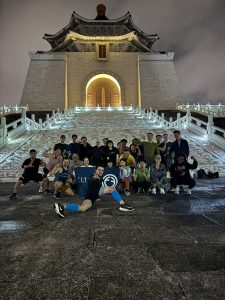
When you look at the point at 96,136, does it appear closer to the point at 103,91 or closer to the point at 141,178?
the point at 141,178

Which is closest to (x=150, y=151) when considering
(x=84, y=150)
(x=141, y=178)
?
(x=141, y=178)

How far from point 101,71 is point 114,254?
107 feet

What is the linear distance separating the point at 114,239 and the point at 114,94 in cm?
3163

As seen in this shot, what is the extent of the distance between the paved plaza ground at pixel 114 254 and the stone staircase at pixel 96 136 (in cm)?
645

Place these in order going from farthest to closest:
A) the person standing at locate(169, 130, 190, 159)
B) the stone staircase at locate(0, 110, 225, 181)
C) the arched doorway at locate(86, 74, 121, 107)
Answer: the arched doorway at locate(86, 74, 121, 107)
the stone staircase at locate(0, 110, 225, 181)
the person standing at locate(169, 130, 190, 159)

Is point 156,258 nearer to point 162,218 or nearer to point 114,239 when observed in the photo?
point 114,239

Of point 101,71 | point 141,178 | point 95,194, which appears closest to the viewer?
point 95,194

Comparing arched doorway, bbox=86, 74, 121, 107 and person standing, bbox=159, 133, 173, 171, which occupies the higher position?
arched doorway, bbox=86, 74, 121, 107

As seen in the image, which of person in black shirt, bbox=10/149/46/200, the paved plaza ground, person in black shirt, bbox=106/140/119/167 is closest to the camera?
the paved plaza ground

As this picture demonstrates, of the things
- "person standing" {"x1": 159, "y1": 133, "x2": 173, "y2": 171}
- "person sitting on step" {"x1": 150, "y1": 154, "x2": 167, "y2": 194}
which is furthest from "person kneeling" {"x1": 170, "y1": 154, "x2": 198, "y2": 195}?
"person standing" {"x1": 159, "y1": 133, "x2": 173, "y2": 171}

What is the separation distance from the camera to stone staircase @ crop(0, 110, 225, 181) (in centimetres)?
1110

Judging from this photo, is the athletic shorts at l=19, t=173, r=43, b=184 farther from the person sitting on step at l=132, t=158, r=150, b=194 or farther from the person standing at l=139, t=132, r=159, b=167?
the person standing at l=139, t=132, r=159, b=167

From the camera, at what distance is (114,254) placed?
2689mm

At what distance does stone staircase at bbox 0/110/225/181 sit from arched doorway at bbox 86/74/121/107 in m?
9.72
